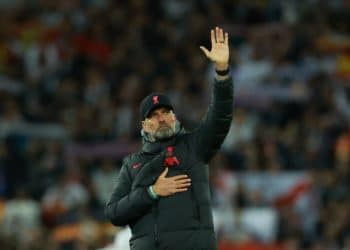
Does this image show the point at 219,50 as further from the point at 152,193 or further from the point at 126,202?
the point at 126,202

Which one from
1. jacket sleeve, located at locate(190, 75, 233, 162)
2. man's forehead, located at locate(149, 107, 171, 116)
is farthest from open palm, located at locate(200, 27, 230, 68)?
man's forehead, located at locate(149, 107, 171, 116)

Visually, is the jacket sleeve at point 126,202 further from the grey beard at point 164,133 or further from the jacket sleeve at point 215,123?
the jacket sleeve at point 215,123

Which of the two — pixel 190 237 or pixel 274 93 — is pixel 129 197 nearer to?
pixel 190 237

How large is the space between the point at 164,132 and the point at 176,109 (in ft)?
32.6

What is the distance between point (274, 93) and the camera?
18.5 meters

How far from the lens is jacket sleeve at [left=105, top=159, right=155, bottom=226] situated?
8359 mm

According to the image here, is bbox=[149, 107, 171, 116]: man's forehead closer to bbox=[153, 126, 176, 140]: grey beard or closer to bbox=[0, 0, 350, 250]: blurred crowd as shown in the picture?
bbox=[153, 126, 176, 140]: grey beard

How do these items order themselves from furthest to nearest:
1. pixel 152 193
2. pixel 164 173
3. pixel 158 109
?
pixel 158 109
pixel 164 173
pixel 152 193

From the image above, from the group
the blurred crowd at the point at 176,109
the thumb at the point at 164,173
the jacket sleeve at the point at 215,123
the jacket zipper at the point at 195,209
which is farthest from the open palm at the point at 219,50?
the blurred crowd at the point at 176,109

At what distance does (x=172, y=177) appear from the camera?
842 centimetres

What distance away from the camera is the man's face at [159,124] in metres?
8.52

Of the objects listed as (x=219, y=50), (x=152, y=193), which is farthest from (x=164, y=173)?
(x=219, y=50)

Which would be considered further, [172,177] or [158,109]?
[158,109]

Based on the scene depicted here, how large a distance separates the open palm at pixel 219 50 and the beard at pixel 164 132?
531mm
